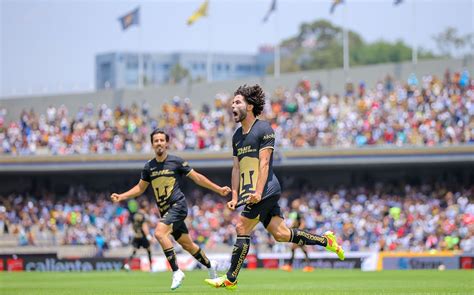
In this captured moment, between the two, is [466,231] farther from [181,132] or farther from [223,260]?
[181,132]

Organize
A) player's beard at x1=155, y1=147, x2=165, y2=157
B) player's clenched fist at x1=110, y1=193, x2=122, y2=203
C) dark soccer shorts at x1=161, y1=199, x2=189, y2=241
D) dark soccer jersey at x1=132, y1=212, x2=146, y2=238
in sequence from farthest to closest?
dark soccer jersey at x1=132, y1=212, x2=146, y2=238 → dark soccer shorts at x1=161, y1=199, x2=189, y2=241 → player's beard at x1=155, y1=147, x2=165, y2=157 → player's clenched fist at x1=110, y1=193, x2=122, y2=203

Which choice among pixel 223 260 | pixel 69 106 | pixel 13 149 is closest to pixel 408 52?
pixel 69 106

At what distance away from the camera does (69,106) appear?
2141 inches

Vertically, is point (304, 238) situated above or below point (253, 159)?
below

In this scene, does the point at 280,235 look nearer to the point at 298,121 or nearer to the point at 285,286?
the point at 285,286

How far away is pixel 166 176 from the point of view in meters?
16.5

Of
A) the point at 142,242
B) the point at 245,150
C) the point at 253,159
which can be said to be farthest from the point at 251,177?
the point at 142,242

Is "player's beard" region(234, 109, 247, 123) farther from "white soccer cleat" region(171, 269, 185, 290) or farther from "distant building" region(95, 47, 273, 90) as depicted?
"distant building" region(95, 47, 273, 90)

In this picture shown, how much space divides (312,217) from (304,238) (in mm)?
25884

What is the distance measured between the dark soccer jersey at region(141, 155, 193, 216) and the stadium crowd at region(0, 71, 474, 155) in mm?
24598

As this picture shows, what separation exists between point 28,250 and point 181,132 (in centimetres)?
972

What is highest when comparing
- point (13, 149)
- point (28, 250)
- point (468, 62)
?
point (468, 62)

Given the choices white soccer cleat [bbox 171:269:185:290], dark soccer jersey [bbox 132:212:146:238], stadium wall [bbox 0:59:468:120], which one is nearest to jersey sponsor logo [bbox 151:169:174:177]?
white soccer cleat [bbox 171:269:185:290]

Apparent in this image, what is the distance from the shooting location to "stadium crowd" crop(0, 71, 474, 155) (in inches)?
1575
